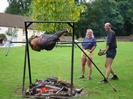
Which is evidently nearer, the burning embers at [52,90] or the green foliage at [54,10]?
the burning embers at [52,90]

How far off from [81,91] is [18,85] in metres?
2.86

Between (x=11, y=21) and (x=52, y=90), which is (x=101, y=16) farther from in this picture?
(x=52, y=90)

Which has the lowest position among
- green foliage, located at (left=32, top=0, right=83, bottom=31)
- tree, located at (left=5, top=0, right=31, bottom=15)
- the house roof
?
the house roof

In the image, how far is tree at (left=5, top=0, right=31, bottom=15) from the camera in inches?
4397

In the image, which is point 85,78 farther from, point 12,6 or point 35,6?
point 12,6

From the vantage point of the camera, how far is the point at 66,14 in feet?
196

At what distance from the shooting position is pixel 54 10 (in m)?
59.2

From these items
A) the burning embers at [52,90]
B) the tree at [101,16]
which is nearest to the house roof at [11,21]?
the tree at [101,16]

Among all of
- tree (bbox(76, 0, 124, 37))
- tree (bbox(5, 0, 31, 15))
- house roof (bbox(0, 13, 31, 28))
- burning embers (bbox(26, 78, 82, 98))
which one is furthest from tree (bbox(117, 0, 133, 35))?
burning embers (bbox(26, 78, 82, 98))

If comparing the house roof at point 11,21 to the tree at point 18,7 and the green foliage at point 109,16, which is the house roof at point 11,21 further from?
the tree at point 18,7

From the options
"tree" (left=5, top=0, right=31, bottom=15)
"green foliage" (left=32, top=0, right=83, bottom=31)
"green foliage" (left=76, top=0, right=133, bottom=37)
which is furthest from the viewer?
"tree" (left=5, top=0, right=31, bottom=15)

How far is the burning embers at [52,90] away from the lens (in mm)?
12859

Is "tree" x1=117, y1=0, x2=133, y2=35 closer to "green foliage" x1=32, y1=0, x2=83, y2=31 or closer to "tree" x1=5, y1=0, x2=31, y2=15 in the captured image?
"tree" x1=5, y1=0, x2=31, y2=15

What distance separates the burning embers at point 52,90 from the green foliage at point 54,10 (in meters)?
44.6
